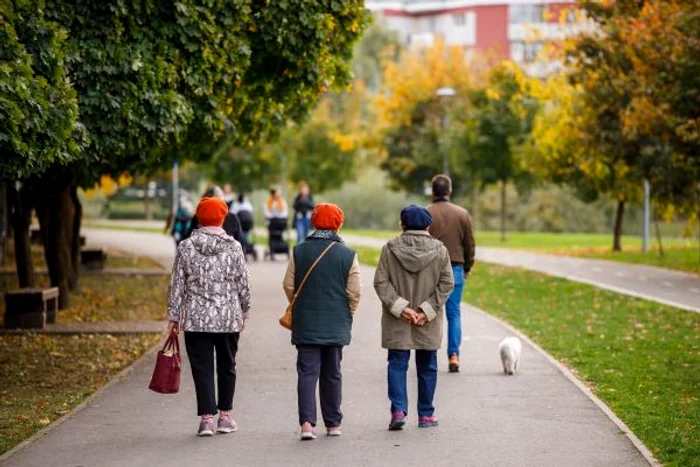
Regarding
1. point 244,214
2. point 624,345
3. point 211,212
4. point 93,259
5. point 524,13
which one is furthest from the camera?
point 524,13

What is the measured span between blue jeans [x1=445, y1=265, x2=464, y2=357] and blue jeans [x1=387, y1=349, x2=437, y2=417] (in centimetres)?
293

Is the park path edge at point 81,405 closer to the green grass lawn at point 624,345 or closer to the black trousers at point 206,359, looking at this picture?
the black trousers at point 206,359

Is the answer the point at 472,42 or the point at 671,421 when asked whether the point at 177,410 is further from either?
the point at 472,42

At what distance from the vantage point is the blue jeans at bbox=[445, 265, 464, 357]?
13289mm

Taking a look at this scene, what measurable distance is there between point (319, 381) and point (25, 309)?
26.6 feet

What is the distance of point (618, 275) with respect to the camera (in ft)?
90.8

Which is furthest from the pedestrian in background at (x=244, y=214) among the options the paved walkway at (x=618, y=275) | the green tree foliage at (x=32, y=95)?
the green tree foliage at (x=32, y=95)

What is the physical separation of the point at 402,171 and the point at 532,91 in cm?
1623

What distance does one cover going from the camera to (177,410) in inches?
441

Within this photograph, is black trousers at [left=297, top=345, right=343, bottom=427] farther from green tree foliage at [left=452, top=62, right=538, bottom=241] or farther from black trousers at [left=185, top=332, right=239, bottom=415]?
green tree foliage at [left=452, top=62, right=538, bottom=241]

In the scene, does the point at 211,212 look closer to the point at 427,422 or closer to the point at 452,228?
the point at 427,422

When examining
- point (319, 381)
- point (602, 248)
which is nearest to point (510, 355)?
point (319, 381)

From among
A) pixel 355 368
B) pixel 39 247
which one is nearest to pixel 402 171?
pixel 39 247

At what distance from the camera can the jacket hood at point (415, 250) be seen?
1020cm
